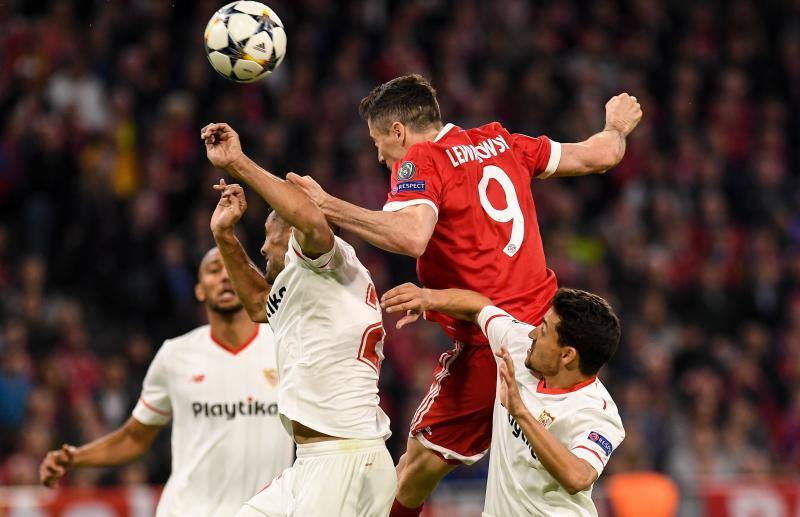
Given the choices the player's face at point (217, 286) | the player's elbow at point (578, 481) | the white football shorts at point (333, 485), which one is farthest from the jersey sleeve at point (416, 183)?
the player's face at point (217, 286)

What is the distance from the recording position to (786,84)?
56.6 ft

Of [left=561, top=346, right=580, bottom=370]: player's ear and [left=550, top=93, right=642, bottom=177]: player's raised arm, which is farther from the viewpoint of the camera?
[left=550, top=93, right=642, bottom=177]: player's raised arm

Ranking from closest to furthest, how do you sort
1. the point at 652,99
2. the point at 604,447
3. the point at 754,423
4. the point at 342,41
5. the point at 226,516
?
the point at 604,447 → the point at 226,516 → the point at 754,423 → the point at 342,41 → the point at 652,99

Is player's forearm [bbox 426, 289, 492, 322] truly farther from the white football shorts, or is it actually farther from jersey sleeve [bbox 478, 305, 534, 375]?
the white football shorts

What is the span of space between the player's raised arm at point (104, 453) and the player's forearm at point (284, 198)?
264 centimetres

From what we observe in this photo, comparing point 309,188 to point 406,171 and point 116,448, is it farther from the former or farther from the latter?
point 116,448

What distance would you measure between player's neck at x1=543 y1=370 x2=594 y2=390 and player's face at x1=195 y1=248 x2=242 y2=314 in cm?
221

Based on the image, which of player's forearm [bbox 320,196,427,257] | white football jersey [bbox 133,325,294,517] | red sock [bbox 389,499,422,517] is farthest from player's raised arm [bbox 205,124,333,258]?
white football jersey [bbox 133,325,294,517]

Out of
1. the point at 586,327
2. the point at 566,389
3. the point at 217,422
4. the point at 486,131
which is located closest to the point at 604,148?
the point at 486,131

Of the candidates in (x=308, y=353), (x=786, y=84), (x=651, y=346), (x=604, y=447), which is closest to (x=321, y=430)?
(x=308, y=353)

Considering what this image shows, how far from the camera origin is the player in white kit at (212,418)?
22.5ft

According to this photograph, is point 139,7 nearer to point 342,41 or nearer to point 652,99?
point 342,41

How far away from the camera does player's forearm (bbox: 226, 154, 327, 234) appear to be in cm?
509

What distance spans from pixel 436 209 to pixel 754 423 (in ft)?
29.7
